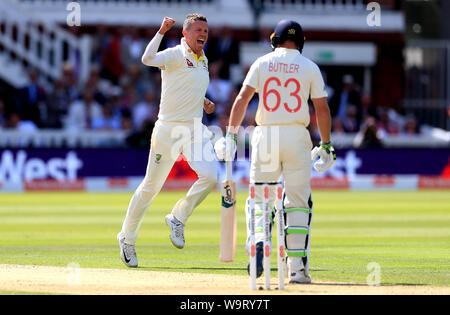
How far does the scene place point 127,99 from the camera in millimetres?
23906

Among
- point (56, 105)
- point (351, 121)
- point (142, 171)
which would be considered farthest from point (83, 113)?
point (351, 121)

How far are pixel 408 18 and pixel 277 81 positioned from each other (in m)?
24.4

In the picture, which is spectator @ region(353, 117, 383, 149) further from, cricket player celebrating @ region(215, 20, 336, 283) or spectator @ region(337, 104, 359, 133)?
cricket player celebrating @ region(215, 20, 336, 283)

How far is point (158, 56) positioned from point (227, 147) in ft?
4.06

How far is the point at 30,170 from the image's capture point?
69.8ft

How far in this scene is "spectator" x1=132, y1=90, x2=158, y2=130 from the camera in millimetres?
23106

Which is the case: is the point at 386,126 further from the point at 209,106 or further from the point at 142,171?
the point at 209,106

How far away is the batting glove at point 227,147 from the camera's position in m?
8.25

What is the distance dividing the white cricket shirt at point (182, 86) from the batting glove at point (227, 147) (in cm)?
86

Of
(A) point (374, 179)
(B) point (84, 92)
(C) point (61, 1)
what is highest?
(C) point (61, 1)

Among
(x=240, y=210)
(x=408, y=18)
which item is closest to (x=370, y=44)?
(x=408, y=18)

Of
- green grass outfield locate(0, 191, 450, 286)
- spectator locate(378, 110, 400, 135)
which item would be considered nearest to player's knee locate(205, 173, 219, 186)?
green grass outfield locate(0, 191, 450, 286)
